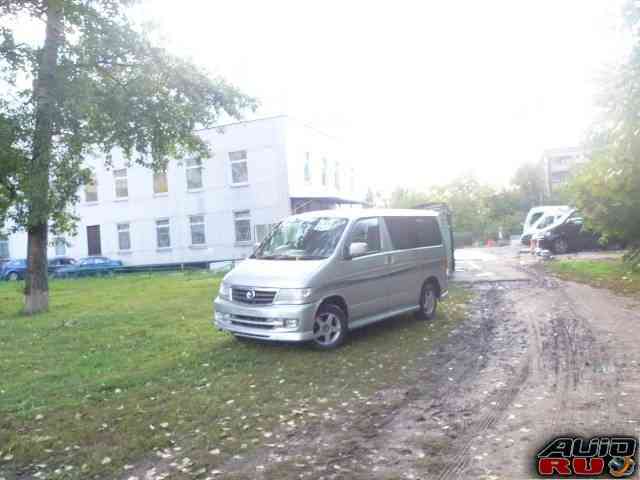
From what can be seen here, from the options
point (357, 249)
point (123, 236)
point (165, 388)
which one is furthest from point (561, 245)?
point (123, 236)

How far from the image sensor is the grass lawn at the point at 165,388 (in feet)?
15.6

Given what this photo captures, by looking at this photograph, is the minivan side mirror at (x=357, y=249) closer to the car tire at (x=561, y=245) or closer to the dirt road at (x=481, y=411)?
the dirt road at (x=481, y=411)

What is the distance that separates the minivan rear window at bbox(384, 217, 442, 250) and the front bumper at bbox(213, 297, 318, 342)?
8.09 feet

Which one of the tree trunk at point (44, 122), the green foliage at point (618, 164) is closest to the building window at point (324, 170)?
the green foliage at point (618, 164)

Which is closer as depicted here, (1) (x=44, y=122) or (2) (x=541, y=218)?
(1) (x=44, y=122)

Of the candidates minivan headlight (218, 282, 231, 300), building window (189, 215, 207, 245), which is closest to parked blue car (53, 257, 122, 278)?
building window (189, 215, 207, 245)

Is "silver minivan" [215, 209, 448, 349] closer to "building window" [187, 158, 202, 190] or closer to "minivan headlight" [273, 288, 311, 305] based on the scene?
"minivan headlight" [273, 288, 311, 305]

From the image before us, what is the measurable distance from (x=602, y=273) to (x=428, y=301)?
8.06m

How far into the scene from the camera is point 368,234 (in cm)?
891

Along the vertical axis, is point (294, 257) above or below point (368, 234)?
below

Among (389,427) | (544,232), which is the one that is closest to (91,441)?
(389,427)

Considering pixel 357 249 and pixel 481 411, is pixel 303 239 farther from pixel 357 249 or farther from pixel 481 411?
pixel 481 411

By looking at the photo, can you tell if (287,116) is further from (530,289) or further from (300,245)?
(300,245)

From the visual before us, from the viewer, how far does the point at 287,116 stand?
1163 inches
